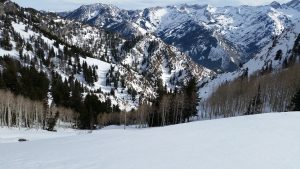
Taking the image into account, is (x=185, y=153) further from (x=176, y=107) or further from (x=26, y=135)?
(x=176, y=107)

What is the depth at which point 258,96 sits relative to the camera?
416 feet

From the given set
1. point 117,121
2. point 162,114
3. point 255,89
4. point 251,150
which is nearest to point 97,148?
point 251,150

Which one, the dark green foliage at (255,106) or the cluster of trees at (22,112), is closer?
the cluster of trees at (22,112)

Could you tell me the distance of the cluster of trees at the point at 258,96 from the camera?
129875 mm

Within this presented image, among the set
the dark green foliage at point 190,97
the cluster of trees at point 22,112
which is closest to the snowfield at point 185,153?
the dark green foliage at point 190,97

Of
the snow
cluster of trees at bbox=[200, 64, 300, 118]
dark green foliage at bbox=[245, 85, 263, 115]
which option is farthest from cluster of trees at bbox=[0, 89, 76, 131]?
dark green foliage at bbox=[245, 85, 263, 115]

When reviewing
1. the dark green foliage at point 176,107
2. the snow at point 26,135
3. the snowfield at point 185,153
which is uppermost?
the dark green foliage at point 176,107

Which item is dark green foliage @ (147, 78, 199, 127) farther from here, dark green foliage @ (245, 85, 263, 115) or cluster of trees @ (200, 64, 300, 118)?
cluster of trees @ (200, 64, 300, 118)

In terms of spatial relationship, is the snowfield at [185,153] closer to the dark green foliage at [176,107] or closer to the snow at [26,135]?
the snow at [26,135]

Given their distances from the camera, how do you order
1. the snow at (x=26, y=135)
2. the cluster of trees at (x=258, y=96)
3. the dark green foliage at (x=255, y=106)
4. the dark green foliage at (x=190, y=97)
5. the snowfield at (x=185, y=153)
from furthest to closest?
the cluster of trees at (x=258, y=96) → the dark green foliage at (x=190, y=97) → the dark green foliage at (x=255, y=106) → the snow at (x=26, y=135) → the snowfield at (x=185, y=153)

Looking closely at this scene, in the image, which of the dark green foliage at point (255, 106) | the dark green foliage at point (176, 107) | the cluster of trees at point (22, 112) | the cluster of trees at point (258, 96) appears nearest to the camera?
the cluster of trees at point (22, 112)

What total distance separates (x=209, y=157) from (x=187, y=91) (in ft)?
322

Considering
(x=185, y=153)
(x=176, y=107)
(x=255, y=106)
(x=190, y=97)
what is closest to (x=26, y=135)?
(x=176, y=107)

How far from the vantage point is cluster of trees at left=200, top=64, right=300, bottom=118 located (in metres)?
130
